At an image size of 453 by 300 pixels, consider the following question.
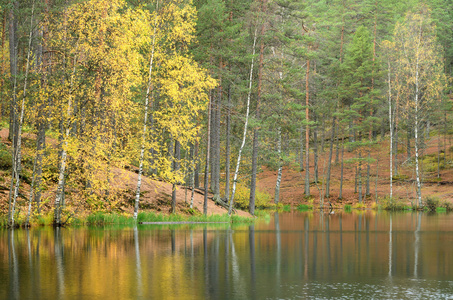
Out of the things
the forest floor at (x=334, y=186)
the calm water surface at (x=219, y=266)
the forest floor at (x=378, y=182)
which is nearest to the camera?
the calm water surface at (x=219, y=266)

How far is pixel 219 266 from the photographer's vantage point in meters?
14.1

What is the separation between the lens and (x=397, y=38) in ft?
173

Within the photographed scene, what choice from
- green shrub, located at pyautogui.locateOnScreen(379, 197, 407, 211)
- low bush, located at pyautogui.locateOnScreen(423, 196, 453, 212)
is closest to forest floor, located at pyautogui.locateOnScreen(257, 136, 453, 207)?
green shrub, located at pyautogui.locateOnScreen(379, 197, 407, 211)

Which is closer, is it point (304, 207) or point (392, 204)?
point (392, 204)

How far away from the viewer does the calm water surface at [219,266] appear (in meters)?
10.5

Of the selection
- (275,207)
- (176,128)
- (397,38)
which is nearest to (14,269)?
(176,128)

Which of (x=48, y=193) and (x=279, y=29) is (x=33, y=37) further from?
(x=279, y=29)

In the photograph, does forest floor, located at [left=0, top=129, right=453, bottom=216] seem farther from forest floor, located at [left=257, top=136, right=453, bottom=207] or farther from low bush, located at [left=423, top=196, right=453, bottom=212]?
low bush, located at [left=423, top=196, right=453, bottom=212]

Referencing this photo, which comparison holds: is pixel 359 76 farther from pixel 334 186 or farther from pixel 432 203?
pixel 432 203

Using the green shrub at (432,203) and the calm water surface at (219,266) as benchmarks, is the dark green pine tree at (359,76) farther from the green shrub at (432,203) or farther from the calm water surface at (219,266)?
the calm water surface at (219,266)

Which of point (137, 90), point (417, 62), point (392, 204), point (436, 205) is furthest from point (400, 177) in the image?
point (137, 90)

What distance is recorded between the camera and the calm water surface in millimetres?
10547

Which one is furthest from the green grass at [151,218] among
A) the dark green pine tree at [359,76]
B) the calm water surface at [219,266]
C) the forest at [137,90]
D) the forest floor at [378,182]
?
the dark green pine tree at [359,76]

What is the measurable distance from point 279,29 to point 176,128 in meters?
12.1
